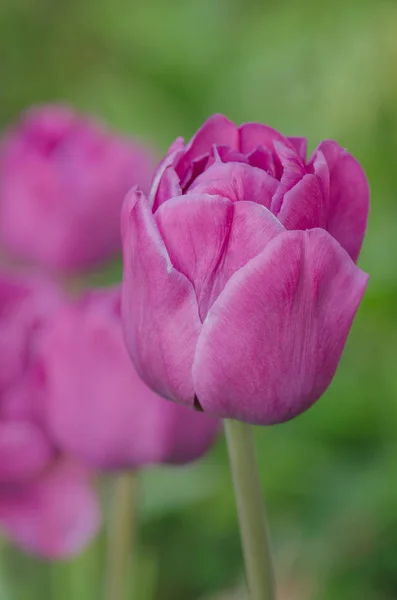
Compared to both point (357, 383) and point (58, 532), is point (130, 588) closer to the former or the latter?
point (58, 532)

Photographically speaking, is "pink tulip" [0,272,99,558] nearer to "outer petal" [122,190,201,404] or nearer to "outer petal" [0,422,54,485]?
"outer petal" [0,422,54,485]

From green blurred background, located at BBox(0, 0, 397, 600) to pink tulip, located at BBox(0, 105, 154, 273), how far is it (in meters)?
0.15

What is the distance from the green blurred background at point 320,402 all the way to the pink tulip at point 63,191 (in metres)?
0.15

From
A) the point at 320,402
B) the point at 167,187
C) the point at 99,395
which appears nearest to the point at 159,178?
the point at 167,187

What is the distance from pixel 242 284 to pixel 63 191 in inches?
12.6

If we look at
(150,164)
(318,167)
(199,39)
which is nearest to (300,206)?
(318,167)

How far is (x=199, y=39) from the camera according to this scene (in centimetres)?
108

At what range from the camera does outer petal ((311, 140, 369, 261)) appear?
0.28 metres

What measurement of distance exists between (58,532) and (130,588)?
8cm

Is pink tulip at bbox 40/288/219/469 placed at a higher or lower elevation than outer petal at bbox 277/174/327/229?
lower

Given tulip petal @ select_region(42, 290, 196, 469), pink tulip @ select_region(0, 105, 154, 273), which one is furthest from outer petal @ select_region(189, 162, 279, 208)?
pink tulip @ select_region(0, 105, 154, 273)

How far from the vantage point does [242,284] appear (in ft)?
→ 0.80

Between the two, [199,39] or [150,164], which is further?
[199,39]

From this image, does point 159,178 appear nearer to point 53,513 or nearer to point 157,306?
point 157,306
